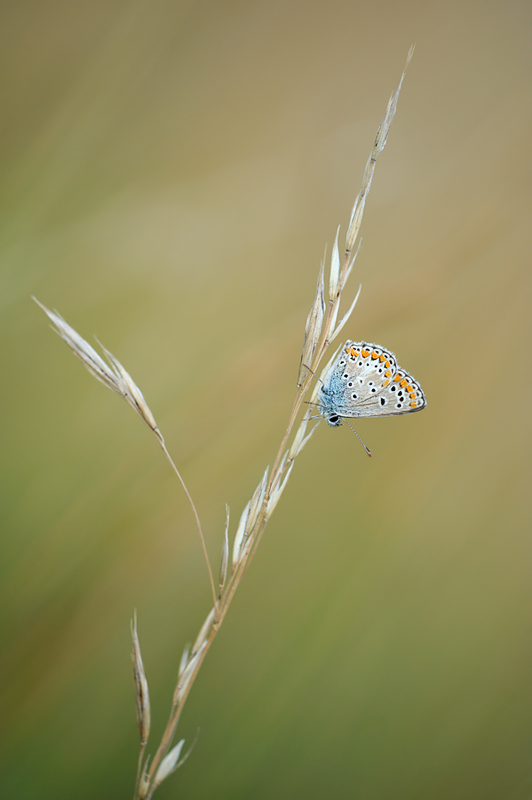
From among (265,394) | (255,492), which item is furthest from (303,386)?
(265,394)

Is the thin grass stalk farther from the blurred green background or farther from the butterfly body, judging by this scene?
the blurred green background

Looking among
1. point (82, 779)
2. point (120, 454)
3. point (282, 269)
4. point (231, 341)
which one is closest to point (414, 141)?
point (282, 269)

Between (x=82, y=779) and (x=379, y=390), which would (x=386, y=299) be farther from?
(x=82, y=779)

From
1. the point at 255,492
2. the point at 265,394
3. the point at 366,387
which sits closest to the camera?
the point at 255,492

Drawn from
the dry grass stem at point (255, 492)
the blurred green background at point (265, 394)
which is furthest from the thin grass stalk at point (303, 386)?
the blurred green background at point (265, 394)

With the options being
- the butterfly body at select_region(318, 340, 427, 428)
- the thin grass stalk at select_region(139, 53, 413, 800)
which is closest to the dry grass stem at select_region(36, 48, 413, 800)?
the thin grass stalk at select_region(139, 53, 413, 800)

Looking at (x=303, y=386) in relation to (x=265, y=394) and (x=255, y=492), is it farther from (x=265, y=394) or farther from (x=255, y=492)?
(x=265, y=394)

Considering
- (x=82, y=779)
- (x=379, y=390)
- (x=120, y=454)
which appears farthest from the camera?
(x=120, y=454)
